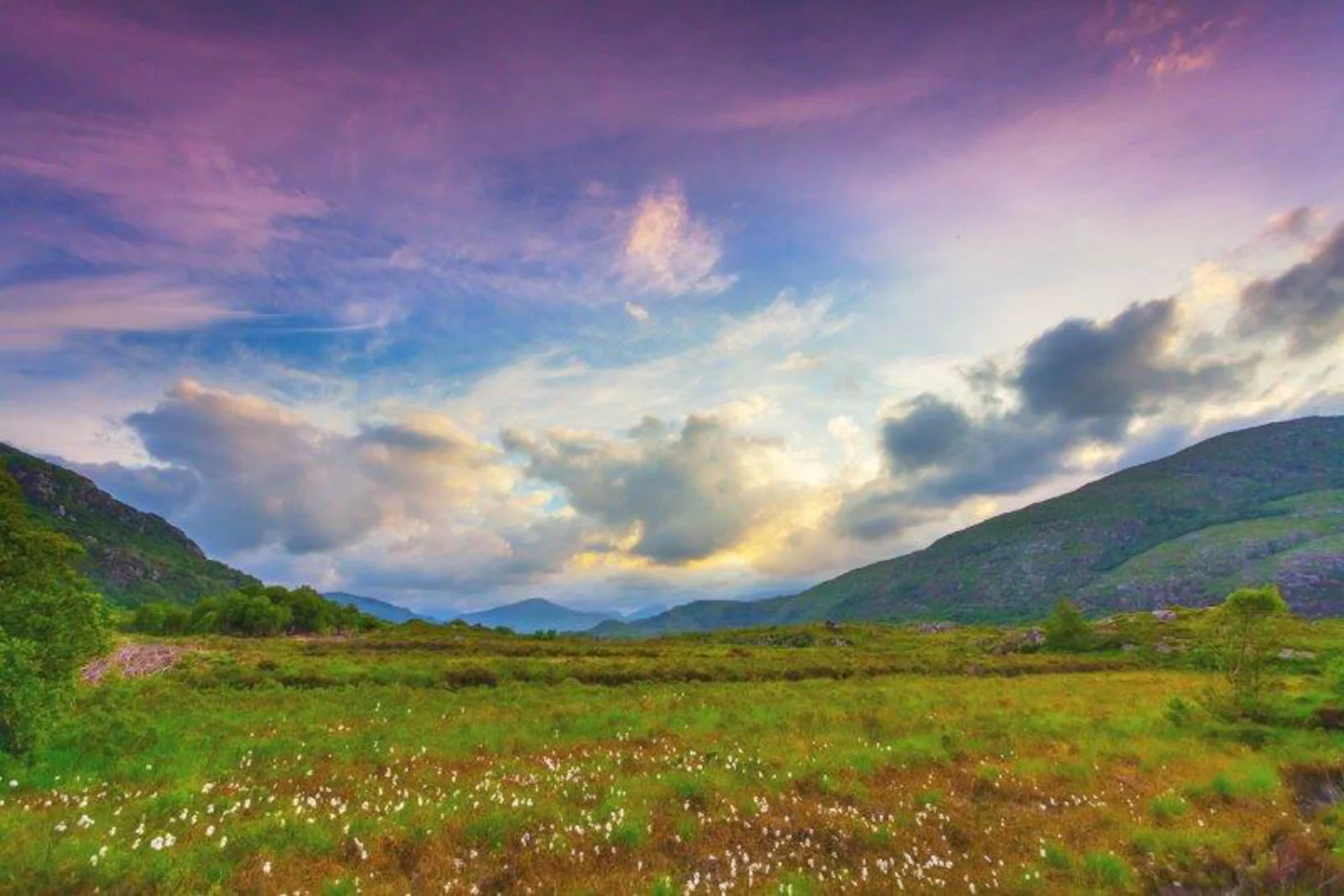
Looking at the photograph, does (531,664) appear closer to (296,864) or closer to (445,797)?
(445,797)

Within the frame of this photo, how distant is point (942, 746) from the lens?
73.6ft

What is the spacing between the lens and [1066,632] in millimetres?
88000

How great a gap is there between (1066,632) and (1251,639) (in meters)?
67.7

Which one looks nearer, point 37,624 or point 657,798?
point 657,798

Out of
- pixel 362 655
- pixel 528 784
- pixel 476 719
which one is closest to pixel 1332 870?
pixel 528 784

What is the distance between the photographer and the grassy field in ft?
35.3

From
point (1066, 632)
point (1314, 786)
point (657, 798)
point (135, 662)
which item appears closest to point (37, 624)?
point (657, 798)

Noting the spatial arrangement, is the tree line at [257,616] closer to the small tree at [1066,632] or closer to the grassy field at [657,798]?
the grassy field at [657,798]

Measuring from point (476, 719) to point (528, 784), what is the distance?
11.8m

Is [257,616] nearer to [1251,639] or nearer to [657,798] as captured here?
[657,798]

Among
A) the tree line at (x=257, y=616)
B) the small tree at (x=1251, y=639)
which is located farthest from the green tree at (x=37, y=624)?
the tree line at (x=257, y=616)

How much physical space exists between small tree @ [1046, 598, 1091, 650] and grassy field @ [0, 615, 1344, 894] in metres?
61.8

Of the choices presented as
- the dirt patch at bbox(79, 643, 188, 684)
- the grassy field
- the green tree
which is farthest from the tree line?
the green tree

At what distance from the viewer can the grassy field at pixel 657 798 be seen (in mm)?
10758
